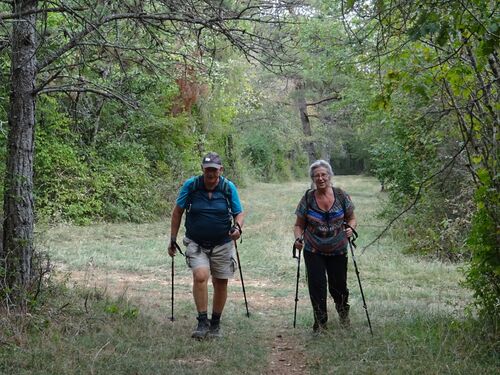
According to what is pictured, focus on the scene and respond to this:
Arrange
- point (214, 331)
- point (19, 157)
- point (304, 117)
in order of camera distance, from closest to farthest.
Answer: point (19, 157) → point (214, 331) → point (304, 117)

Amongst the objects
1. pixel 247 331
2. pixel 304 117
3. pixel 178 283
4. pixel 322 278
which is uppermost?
pixel 304 117

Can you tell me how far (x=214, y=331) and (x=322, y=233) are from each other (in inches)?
64.1

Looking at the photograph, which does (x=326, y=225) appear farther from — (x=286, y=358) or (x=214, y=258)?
(x=286, y=358)

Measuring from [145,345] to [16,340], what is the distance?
1.21 meters

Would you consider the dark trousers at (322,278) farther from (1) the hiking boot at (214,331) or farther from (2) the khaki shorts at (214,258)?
(1) the hiking boot at (214,331)

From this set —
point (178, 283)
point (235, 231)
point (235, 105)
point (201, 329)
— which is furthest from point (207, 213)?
point (235, 105)

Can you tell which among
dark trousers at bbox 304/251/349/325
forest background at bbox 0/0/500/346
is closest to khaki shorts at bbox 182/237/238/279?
dark trousers at bbox 304/251/349/325

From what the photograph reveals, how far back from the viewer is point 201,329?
6723mm

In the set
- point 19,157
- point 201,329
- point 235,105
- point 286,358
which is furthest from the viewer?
point 235,105

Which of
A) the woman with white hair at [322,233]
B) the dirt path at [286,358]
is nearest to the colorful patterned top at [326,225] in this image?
the woman with white hair at [322,233]

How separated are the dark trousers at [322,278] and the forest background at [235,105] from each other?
1.44 meters

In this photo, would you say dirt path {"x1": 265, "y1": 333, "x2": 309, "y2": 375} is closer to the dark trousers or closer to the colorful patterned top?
the dark trousers

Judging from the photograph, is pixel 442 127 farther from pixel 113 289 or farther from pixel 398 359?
pixel 113 289

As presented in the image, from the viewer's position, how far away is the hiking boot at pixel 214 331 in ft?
22.0
